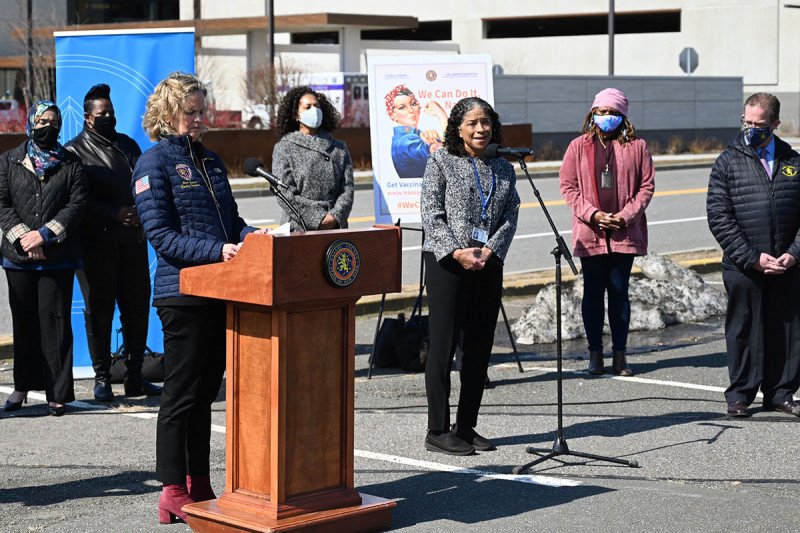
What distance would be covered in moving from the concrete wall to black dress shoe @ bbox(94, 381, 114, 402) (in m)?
26.8

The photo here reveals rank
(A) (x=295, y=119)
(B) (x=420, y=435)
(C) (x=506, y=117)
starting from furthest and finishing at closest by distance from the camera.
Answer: (C) (x=506, y=117)
(A) (x=295, y=119)
(B) (x=420, y=435)

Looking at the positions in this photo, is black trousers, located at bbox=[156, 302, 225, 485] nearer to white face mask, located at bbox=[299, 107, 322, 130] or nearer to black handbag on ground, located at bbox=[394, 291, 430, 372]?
white face mask, located at bbox=[299, 107, 322, 130]

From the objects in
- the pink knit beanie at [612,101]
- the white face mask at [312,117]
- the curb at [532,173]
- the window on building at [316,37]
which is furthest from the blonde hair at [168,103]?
the window on building at [316,37]

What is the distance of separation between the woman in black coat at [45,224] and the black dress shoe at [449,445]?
2592 mm

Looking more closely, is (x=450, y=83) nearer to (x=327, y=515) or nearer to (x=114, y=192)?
(x=114, y=192)

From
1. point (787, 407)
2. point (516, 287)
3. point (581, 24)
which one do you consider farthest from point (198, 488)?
point (581, 24)

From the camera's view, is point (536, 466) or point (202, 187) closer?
point (202, 187)

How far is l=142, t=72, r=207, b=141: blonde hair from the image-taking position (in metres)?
5.94

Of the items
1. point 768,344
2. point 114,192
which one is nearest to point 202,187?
point 114,192

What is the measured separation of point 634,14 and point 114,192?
51.5 metres

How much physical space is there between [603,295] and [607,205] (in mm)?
677

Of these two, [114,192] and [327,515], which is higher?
[114,192]

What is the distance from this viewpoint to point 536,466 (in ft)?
23.3

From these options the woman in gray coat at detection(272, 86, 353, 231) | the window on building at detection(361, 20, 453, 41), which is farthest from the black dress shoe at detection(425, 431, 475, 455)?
the window on building at detection(361, 20, 453, 41)
